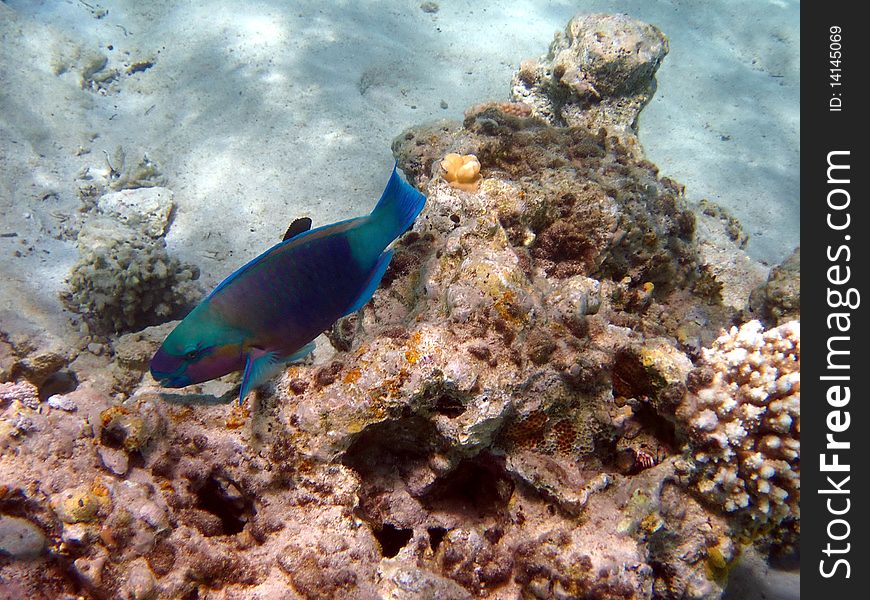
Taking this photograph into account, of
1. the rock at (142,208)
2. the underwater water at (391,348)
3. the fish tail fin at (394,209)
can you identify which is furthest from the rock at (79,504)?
the rock at (142,208)

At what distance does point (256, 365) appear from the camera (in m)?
1.79

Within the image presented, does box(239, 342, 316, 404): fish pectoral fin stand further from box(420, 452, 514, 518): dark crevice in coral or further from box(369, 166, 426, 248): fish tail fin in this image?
box(420, 452, 514, 518): dark crevice in coral

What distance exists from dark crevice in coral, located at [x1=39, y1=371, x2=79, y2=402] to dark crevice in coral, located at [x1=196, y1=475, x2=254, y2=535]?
2462 mm

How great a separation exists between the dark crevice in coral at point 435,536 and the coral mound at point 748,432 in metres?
1.21

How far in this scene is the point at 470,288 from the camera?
2.39 metres

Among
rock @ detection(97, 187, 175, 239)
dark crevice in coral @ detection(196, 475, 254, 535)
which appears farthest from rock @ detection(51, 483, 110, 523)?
rock @ detection(97, 187, 175, 239)

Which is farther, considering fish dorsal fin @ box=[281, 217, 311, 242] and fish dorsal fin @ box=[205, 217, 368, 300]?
fish dorsal fin @ box=[281, 217, 311, 242]

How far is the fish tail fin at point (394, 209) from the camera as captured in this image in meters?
1.72

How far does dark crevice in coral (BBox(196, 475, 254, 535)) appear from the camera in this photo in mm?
2166

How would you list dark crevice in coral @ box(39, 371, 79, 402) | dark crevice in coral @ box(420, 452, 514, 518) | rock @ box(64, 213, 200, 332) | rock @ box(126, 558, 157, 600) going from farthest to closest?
rock @ box(64, 213, 200, 332) → dark crevice in coral @ box(39, 371, 79, 402) → dark crevice in coral @ box(420, 452, 514, 518) → rock @ box(126, 558, 157, 600)

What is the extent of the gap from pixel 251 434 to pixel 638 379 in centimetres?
183

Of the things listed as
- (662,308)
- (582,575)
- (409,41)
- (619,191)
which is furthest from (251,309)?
(409,41)

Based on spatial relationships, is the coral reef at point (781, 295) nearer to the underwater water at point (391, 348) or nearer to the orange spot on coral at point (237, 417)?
the underwater water at point (391, 348)
